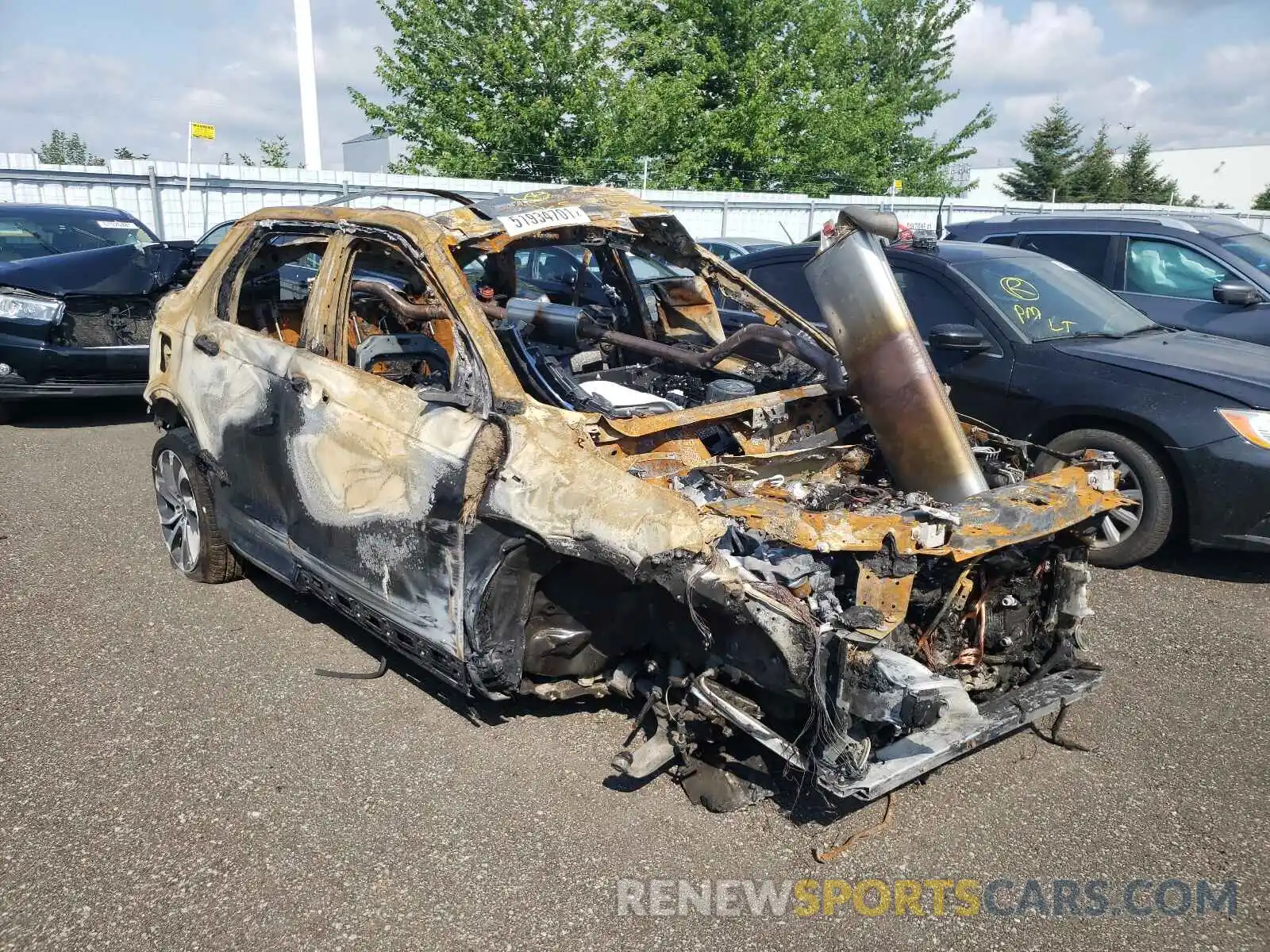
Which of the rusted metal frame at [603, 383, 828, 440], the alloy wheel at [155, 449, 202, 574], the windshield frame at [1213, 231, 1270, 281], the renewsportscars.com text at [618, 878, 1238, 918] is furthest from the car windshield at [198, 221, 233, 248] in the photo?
the windshield frame at [1213, 231, 1270, 281]

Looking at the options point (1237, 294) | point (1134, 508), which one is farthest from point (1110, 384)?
point (1237, 294)

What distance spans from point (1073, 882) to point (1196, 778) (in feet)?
2.89

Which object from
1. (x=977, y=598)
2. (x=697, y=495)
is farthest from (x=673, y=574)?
(x=977, y=598)

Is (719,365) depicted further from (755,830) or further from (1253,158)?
(1253,158)

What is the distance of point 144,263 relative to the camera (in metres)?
8.47

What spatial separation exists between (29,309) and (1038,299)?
7693 millimetres

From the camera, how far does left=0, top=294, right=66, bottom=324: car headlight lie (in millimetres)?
7602

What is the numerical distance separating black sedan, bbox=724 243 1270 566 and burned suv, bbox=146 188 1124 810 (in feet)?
3.90

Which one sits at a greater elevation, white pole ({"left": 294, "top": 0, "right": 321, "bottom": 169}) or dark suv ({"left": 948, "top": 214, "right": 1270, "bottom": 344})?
white pole ({"left": 294, "top": 0, "right": 321, "bottom": 169})

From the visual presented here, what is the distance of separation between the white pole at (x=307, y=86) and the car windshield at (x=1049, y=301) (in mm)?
17694

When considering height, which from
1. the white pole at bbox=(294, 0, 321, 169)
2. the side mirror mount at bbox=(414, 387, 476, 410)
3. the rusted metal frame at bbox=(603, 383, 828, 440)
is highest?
the white pole at bbox=(294, 0, 321, 169)

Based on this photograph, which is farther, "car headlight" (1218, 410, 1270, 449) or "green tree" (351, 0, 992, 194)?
"green tree" (351, 0, 992, 194)

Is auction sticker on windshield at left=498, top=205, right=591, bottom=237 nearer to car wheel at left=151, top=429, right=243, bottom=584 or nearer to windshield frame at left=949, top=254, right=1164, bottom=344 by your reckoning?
car wheel at left=151, top=429, right=243, bottom=584

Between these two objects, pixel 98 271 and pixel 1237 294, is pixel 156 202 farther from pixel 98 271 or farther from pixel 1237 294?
pixel 1237 294
